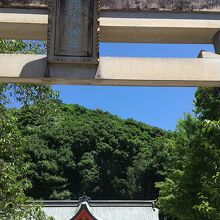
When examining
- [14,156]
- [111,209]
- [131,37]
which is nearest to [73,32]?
[131,37]

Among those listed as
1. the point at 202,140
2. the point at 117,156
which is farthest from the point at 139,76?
the point at 117,156

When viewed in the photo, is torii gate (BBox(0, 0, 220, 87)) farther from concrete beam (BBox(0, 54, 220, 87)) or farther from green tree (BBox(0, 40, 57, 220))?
green tree (BBox(0, 40, 57, 220))

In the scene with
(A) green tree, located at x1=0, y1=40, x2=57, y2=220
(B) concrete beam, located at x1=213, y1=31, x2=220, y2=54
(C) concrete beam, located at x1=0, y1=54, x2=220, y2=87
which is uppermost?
(B) concrete beam, located at x1=213, y1=31, x2=220, y2=54

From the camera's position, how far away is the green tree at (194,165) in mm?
10656

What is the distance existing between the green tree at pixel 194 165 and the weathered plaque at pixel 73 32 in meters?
6.44

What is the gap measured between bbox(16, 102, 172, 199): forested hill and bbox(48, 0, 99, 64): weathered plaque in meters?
30.6

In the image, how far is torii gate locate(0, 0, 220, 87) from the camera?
4.09 m

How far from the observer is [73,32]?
416 centimetres

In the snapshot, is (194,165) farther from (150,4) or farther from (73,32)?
(73,32)

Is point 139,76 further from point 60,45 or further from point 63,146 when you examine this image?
point 63,146

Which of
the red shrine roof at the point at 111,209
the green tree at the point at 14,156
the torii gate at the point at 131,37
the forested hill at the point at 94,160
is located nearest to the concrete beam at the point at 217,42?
the torii gate at the point at 131,37

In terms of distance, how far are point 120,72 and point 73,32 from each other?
63 cm

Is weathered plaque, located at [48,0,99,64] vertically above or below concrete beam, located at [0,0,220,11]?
below

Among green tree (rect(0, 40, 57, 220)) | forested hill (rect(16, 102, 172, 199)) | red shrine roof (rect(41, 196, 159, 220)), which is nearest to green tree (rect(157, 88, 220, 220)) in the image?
green tree (rect(0, 40, 57, 220))
